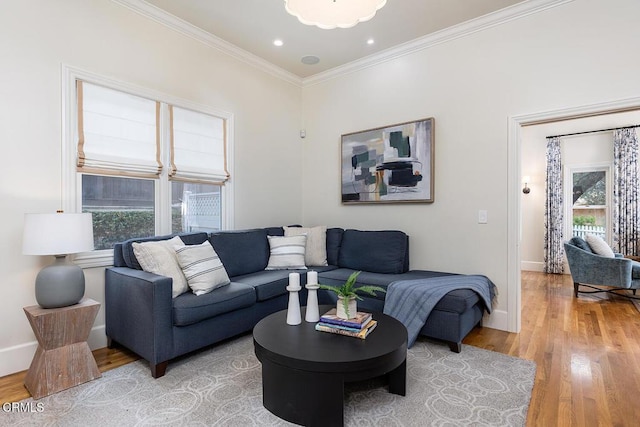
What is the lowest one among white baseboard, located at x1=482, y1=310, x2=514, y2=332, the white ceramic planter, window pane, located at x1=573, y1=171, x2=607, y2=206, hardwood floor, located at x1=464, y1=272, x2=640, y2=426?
hardwood floor, located at x1=464, y1=272, x2=640, y2=426

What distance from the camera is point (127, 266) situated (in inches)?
A: 109

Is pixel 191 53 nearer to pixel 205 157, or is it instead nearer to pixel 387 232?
pixel 205 157

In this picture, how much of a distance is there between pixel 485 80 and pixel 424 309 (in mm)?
2371

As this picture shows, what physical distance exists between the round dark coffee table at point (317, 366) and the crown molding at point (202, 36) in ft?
10.1

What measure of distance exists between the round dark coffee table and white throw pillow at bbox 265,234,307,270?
65.9 inches

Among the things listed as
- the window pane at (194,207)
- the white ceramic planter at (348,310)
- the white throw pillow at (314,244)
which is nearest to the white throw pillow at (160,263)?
the window pane at (194,207)

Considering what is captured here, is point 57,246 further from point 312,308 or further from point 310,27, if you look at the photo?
point 310,27

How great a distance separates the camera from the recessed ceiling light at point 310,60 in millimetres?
4141

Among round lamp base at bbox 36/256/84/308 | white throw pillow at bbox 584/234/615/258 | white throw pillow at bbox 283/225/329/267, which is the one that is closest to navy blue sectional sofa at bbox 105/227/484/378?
white throw pillow at bbox 283/225/329/267

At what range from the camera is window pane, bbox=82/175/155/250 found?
2.91 meters

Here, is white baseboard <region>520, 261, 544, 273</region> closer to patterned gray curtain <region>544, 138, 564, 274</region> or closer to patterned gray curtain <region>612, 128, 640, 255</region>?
patterned gray curtain <region>544, 138, 564, 274</region>

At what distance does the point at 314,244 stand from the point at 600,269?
150 inches

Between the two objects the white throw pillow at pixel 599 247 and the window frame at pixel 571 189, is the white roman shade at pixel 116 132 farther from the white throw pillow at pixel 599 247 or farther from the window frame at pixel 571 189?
the window frame at pixel 571 189
